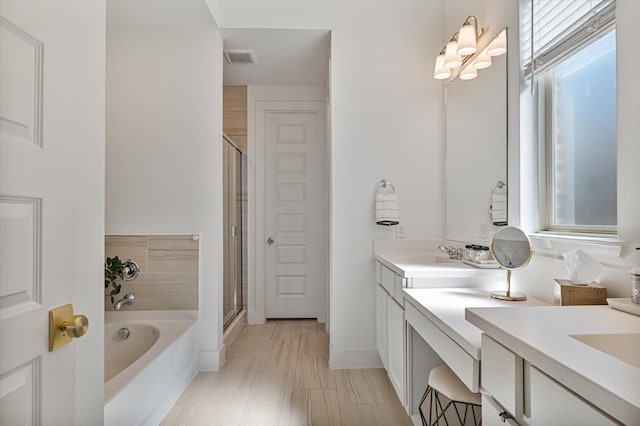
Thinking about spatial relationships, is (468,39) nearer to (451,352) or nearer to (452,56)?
(452,56)

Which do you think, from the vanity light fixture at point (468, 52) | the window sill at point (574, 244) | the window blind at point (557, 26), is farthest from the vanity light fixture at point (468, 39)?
the window sill at point (574, 244)

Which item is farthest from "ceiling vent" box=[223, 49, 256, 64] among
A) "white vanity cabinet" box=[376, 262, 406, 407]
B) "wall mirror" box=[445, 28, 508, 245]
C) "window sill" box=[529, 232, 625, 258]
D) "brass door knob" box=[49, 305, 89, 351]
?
"brass door knob" box=[49, 305, 89, 351]

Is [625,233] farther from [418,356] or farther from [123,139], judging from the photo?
[123,139]

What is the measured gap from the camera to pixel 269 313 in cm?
405

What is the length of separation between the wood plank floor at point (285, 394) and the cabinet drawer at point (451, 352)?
712 millimetres

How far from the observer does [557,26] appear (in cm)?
159

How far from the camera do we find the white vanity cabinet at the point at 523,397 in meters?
0.69

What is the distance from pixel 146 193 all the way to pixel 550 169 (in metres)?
2.52

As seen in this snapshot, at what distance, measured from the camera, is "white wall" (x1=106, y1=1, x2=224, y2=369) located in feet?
8.93

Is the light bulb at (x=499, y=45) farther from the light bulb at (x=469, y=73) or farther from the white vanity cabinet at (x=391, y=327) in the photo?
the white vanity cabinet at (x=391, y=327)

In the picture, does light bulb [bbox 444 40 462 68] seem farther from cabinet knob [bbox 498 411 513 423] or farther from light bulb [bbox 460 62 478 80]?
cabinet knob [bbox 498 411 513 423]

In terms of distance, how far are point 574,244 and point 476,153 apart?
1.00 metres

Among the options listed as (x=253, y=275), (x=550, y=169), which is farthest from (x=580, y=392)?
(x=253, y=275)

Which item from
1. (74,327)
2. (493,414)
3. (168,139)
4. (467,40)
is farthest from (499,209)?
(168,139)
